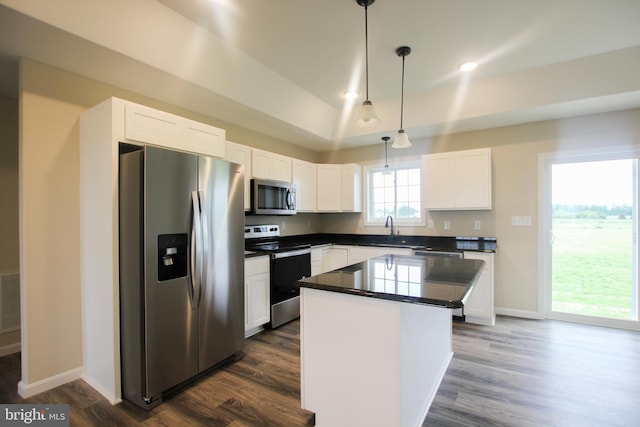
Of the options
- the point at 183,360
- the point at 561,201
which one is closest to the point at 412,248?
the point at 561,201

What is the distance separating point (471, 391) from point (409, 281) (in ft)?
3.94

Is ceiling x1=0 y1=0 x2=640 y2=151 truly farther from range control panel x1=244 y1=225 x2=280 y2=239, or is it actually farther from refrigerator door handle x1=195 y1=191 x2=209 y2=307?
range control panel x1=244 y1=225 x2=280 y2=239

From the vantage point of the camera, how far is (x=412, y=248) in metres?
4.05

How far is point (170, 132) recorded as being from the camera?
102 inches

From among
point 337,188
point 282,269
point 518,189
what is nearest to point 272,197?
point 282,269

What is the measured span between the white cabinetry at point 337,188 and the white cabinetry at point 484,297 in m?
1.92

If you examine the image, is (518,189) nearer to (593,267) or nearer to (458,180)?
(458,180)

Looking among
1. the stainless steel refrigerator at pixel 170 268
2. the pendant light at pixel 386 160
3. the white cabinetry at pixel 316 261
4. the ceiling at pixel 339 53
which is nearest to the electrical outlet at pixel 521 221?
the ceiling at pixel 339 53

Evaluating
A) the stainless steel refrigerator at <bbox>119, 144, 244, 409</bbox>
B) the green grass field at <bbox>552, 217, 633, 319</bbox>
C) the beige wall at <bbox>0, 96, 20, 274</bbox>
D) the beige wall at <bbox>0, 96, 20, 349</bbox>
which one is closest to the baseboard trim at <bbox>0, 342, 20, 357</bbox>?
the beige wall at <bbox>0, 96, 20, 349</bbox>

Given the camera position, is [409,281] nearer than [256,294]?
Yes

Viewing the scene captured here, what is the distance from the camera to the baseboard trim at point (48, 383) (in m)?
2.22

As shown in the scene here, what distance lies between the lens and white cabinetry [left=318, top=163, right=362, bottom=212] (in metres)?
4.91

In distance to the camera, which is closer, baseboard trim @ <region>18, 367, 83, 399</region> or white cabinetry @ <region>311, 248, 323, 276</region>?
baseboard trim @ <region>18, 367, 83, 399</region>

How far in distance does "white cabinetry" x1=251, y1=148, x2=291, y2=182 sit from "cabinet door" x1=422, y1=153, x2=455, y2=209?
1927mm
